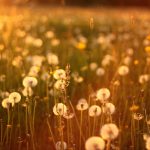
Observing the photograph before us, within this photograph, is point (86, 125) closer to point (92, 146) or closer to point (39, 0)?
point (92, 146)

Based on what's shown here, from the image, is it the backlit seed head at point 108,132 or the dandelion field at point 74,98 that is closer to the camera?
the backlit seed head at point 108,132

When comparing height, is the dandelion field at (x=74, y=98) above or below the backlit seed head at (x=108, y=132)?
above

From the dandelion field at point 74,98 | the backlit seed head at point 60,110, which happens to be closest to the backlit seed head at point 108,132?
the dandelion field at point 74,98

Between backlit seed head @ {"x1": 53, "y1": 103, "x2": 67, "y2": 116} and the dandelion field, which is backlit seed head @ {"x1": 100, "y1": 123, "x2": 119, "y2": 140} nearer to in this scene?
the dandelion field

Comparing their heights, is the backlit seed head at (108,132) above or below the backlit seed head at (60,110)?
below

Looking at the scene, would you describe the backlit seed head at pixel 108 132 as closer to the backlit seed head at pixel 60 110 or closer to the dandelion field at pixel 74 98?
the dandelion field at pixel 74 98

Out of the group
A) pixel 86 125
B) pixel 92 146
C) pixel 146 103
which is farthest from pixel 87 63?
pixel 92 146

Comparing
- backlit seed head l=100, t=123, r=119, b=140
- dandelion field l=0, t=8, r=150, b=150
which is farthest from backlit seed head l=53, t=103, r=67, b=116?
backlit seed head l=100, t=123, r=119, b=140

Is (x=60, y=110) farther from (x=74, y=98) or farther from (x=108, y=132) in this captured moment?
(x=74, y=98)

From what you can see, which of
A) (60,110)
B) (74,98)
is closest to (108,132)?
(60,110)
